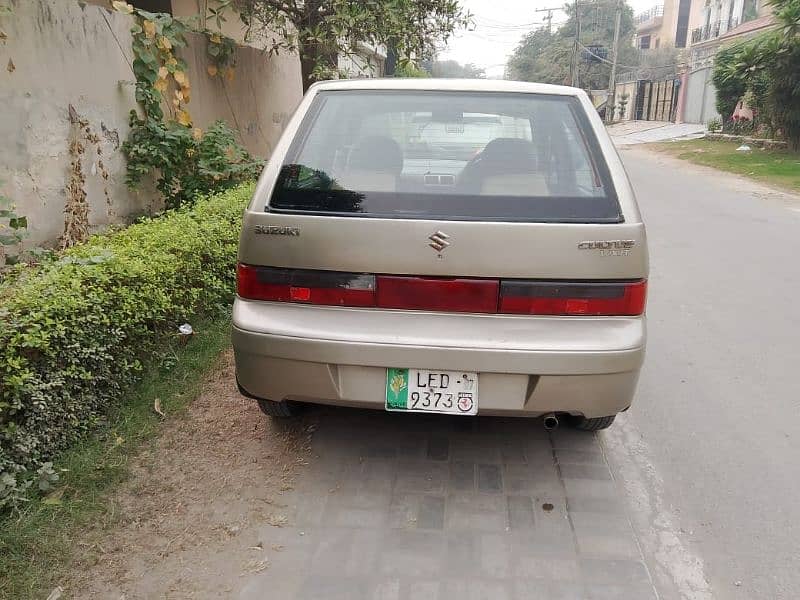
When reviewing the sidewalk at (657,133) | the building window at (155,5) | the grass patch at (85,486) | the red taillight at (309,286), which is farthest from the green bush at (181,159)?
the sidewalk at (657,133)

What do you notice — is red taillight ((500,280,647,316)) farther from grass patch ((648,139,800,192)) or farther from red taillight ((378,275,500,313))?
grass patch ((648,139,800,192))

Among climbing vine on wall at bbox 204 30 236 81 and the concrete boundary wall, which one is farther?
climbing vine on wall at bbox 204 30 236 81

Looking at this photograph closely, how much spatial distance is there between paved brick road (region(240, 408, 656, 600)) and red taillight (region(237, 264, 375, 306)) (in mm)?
847

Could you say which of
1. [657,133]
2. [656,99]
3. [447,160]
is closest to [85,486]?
[447,160]

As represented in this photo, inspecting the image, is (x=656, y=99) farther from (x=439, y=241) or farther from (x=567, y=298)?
(x=439, y=241)

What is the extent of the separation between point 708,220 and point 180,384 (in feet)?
27.1

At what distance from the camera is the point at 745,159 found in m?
17.9

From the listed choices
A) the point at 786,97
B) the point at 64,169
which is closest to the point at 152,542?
the point at 64,169

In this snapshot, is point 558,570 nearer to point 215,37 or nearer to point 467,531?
point 467,531

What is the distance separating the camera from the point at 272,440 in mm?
3262

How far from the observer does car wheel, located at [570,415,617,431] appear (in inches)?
123

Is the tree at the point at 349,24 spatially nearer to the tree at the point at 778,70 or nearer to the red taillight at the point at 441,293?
the red taillight at the point at 441,293

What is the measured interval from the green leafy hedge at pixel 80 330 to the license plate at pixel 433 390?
1354 mm

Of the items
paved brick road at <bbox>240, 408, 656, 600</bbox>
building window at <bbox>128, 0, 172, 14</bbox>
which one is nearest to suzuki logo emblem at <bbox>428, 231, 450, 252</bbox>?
paved brick road at <bbox>240, 408, 656, 600</bbox>
